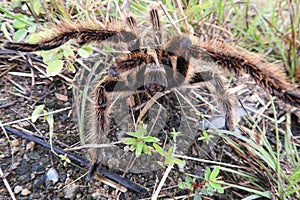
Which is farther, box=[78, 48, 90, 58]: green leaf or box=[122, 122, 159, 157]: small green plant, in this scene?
box=[78, 48, 90, 58]: green leaf

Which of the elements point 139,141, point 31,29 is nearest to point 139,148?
point 139,141

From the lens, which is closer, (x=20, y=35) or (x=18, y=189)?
(x=18, y=189)

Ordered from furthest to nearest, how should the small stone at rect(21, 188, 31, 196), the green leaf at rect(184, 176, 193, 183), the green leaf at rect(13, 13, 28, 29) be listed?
the green leaf at rect(13, 13, 28, 29), the green leaf at rect(184, 176, 193, 183), the small stone at rect(21, 188, 31, 196)

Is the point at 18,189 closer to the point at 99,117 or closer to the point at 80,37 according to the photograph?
the point at 99,117

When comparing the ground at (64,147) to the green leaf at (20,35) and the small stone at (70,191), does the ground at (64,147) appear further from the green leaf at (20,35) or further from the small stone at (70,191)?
the green leaf at (20,35)

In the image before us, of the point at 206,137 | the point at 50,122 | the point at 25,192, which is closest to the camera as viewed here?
the point at 25,192

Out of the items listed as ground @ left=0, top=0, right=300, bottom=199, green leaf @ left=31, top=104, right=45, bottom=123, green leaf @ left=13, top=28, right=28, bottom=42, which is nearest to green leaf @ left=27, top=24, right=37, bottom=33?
green leaf @ left=13, top=28, right=28, bottom=42

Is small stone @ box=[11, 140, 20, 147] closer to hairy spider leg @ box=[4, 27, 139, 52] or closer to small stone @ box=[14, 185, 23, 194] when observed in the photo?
small stone @ box=[14, 185, 23, 194]
